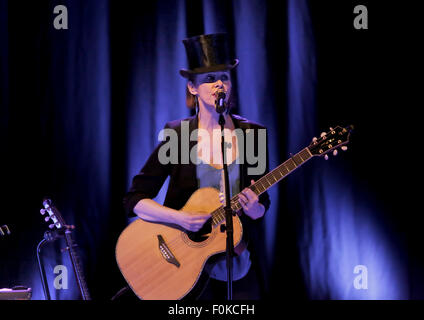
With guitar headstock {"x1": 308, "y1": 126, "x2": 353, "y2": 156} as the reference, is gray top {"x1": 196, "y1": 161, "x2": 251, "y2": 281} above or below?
below

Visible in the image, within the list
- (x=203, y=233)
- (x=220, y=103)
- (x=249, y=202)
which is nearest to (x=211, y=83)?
(x=220, y=103)

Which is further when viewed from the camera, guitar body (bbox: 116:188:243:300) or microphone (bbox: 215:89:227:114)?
guitar body (bbox: 116:188:243:300)

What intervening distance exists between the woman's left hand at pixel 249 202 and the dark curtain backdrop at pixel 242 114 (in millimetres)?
863

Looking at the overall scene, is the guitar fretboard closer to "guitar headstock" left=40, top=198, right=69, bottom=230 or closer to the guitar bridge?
the guitar bridge

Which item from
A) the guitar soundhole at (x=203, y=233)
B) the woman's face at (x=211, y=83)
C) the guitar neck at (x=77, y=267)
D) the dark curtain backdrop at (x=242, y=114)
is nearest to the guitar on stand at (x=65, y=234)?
the guitar neck at (x=77, y=267)

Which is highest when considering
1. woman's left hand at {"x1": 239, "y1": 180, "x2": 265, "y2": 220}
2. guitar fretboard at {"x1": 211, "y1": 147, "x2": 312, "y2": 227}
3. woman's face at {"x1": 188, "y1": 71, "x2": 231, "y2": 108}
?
woman's face at {"x1": 188, "y1": 71, "x2": 231, "y2": 108}

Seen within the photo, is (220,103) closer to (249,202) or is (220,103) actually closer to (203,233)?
(249,202)

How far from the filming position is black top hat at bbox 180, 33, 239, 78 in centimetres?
302

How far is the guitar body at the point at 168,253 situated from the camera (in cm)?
290

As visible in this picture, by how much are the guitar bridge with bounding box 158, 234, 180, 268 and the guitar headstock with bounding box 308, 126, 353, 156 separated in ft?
3.28

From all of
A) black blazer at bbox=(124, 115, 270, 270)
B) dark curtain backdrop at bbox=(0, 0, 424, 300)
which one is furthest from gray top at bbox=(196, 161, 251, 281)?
dark curtain backdrop at bbox=(0, 0, 424, 300)

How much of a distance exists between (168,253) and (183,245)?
0.10 m

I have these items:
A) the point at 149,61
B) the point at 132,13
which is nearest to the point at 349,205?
the point at 149,61

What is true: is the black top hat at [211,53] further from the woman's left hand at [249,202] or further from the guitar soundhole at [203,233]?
the guitar soundhole at [203,233]
